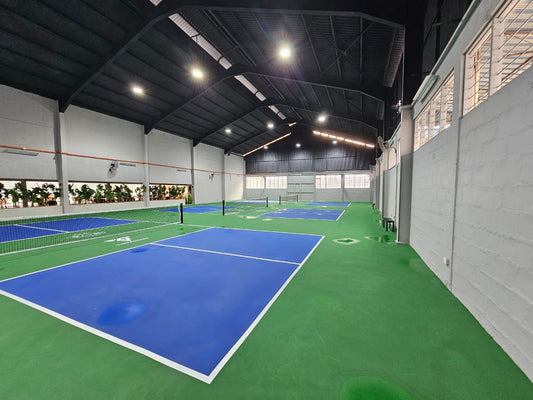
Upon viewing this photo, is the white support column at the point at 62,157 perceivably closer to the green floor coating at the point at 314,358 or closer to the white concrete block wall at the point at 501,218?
the green floor coating at the point at 314,358

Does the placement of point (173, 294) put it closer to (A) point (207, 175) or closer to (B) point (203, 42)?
(B) point (203, 42)

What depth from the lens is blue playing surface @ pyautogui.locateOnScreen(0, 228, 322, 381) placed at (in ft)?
10.1

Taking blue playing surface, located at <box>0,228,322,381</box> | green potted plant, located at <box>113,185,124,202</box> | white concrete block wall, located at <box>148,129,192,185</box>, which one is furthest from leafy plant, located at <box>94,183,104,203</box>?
blue playing surface, located at <box>0,228,322,381</box>

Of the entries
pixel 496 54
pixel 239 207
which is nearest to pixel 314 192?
pixel 239 207

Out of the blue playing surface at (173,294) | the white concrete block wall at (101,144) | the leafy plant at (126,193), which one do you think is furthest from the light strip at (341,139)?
the blue playing surface at (173,294)

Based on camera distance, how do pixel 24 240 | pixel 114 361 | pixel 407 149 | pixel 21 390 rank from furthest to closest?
pixel 24 240, pixel 407 149, pixel 114 361, pixel 21 390

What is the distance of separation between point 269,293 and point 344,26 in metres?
11.4

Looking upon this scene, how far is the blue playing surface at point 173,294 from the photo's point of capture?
3.07 metres

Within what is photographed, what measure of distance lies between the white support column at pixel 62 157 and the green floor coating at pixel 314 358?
659 inches

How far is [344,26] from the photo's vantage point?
390 inches

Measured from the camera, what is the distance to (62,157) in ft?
55.1

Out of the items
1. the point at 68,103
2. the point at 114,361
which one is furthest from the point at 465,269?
the point at 68,103

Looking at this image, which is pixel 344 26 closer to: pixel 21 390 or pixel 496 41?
pixel 496 41

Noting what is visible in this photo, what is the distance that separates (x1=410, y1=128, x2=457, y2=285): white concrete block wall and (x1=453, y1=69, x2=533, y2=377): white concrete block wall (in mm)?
689
